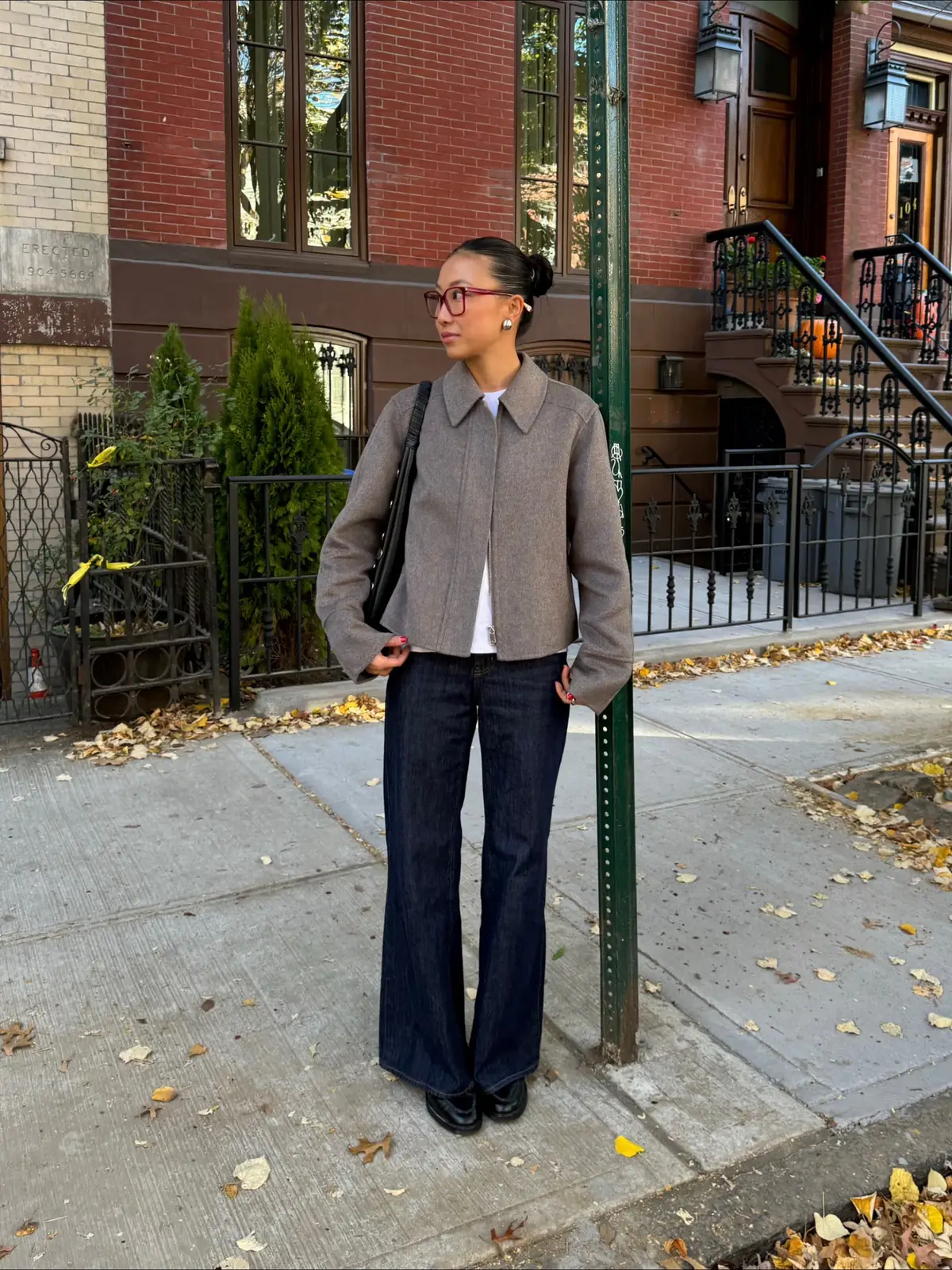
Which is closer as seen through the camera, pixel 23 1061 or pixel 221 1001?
pixel 23 1061

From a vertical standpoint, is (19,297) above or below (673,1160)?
above

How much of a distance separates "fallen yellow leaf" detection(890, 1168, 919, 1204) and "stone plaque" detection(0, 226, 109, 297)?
742cm

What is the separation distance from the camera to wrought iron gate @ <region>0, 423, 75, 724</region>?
6.07 meters

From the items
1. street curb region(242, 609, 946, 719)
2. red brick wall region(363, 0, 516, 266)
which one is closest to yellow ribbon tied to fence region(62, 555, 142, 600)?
street curb region(242, 609, 946, 719)

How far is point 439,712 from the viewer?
2.64m

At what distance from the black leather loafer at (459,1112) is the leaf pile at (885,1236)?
2.27 feet

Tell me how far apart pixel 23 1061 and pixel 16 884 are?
45.6 inches

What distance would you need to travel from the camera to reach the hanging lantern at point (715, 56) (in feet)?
36.6

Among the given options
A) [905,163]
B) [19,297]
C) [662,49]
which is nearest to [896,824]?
[19,297]

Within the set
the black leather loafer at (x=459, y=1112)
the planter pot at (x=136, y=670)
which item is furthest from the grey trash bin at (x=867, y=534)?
the black leather loafer at (x=459, y=1112)

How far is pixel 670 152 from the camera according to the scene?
11391 millimetres

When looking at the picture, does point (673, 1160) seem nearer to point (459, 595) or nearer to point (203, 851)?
point (459, 595)

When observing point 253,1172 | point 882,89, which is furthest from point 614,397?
point 882,89

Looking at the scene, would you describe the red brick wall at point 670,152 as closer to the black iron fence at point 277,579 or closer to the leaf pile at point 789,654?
the leaf pile at point 789,654
